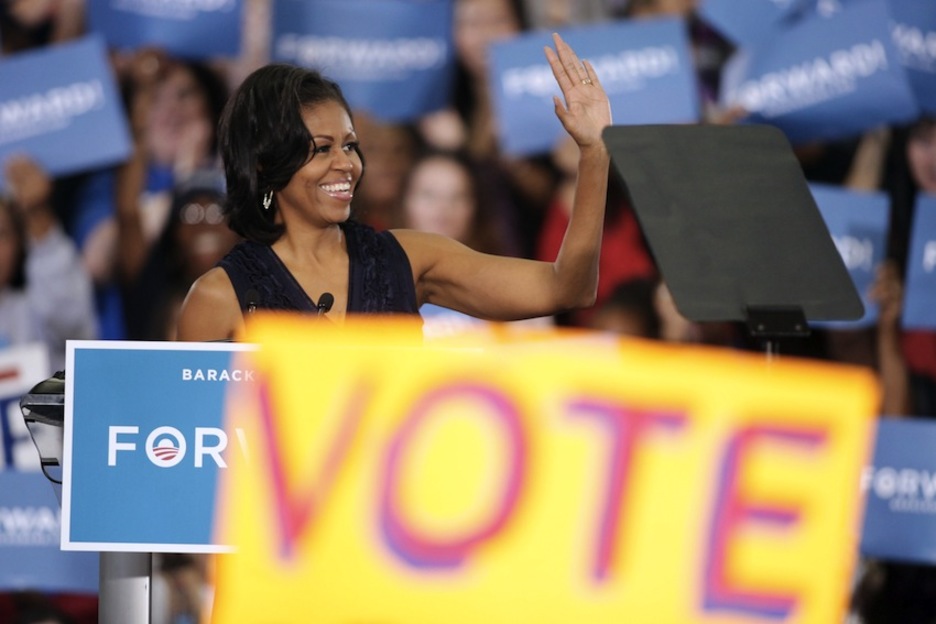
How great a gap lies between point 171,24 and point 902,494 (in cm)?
269

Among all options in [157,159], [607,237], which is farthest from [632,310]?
[157,159]

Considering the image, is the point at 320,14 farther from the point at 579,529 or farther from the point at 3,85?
the point at 579,529

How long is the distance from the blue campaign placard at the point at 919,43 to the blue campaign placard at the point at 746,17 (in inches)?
13.8

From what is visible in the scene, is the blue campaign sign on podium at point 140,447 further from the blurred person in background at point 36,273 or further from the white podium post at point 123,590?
the blurred person in background at point 36,273

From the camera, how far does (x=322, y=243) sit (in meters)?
2.17

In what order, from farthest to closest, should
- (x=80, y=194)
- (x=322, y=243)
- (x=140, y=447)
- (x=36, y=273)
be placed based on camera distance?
(x=80, y=194), (x=36, y=273), (x=322, y=243), (x=140, y=447)

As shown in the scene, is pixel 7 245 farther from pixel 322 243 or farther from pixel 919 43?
pixel 919 43

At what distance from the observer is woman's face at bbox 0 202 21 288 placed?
3.93 m

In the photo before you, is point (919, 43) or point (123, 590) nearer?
point (123, 590)

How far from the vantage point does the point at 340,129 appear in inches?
Result: 83.0

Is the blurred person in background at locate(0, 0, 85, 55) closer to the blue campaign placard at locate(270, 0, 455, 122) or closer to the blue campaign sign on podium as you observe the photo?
the blue campaign placard at locate(270, 0, 455, 122)

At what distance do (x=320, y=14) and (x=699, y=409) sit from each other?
321cm

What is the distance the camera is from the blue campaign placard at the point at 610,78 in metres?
3.99

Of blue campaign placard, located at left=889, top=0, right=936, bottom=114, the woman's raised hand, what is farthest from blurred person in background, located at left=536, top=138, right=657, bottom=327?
the woman's raised hand
